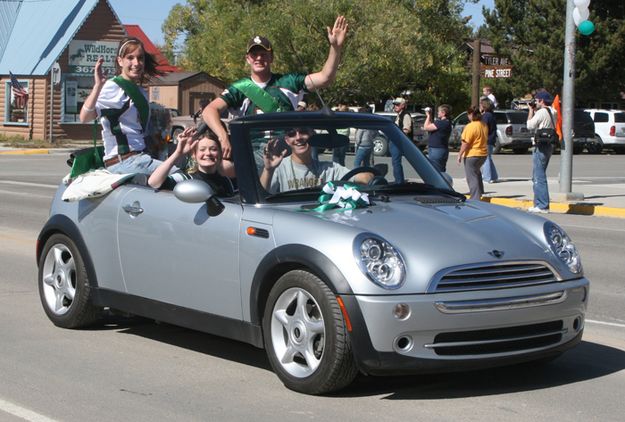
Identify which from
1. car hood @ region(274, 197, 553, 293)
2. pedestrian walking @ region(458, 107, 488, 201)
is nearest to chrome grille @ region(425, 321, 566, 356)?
car hood @ region(274, 197, 553, 293)

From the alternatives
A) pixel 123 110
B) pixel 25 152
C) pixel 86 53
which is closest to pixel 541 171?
pixel 123 110

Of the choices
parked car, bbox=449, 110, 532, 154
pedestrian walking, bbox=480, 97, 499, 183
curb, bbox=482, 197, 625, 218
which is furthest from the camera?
parked car, bbox=449, 110, 532, 154

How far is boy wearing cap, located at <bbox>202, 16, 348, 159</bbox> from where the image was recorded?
814 centimetres

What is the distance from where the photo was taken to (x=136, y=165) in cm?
782

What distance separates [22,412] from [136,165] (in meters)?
2.56

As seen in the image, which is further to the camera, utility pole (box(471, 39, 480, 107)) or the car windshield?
utility pole (box(471, 39, 480, 107))

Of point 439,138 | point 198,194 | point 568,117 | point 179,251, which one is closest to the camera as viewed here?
point 198,194

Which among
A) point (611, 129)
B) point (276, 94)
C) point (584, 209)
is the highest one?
point (611, 129)

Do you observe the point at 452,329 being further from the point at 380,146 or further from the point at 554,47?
the point at 554,47

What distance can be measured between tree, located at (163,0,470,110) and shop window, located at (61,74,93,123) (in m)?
7.32

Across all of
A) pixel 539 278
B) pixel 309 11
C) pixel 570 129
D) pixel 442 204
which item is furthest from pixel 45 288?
pixel 309 11

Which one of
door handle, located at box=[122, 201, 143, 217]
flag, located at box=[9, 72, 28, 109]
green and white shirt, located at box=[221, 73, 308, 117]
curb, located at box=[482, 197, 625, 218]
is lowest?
curb, located at box=[482, 197, 625, 218]

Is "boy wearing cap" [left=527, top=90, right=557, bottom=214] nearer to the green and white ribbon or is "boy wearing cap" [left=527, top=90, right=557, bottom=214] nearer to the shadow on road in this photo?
the shadow on road

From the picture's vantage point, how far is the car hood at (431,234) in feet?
18.9
